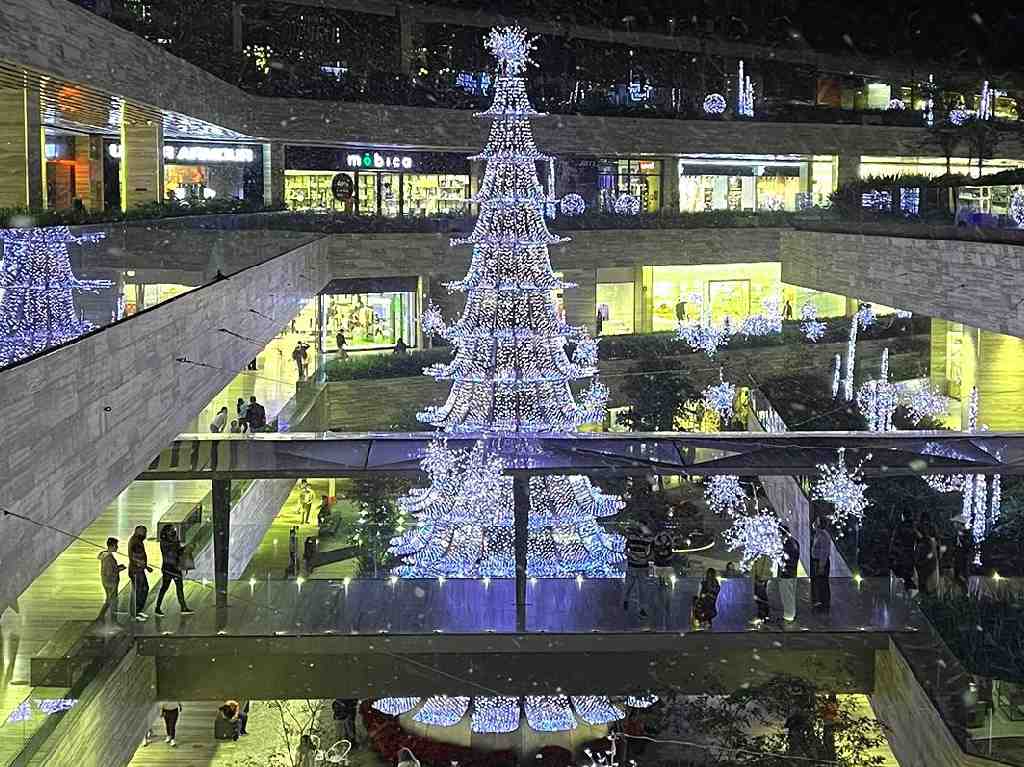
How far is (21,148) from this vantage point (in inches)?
573

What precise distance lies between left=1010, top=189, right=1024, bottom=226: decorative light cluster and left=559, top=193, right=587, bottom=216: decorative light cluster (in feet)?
48.1

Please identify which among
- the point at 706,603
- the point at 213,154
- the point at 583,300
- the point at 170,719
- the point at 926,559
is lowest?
the point at 170,719

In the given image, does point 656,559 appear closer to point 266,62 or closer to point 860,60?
point 266,62

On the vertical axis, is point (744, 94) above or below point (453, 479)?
above

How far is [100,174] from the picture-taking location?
26.1 m

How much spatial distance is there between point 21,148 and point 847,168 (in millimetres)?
20582

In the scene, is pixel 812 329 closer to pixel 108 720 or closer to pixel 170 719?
pixel 170 719

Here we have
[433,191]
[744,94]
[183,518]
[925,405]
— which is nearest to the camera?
[183,518]

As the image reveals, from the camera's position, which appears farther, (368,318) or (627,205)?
(627,205)

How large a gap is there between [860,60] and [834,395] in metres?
15.1

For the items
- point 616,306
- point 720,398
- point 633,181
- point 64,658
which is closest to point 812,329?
point 720,398

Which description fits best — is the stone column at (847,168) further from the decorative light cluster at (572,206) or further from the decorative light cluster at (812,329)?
the decorative light cluster at (572,206)

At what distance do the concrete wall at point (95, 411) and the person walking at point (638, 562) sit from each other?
440cm

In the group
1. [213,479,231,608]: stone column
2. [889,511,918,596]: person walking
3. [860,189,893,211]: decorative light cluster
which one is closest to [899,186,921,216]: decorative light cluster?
[860,189,893,211]: decorative light cluster
